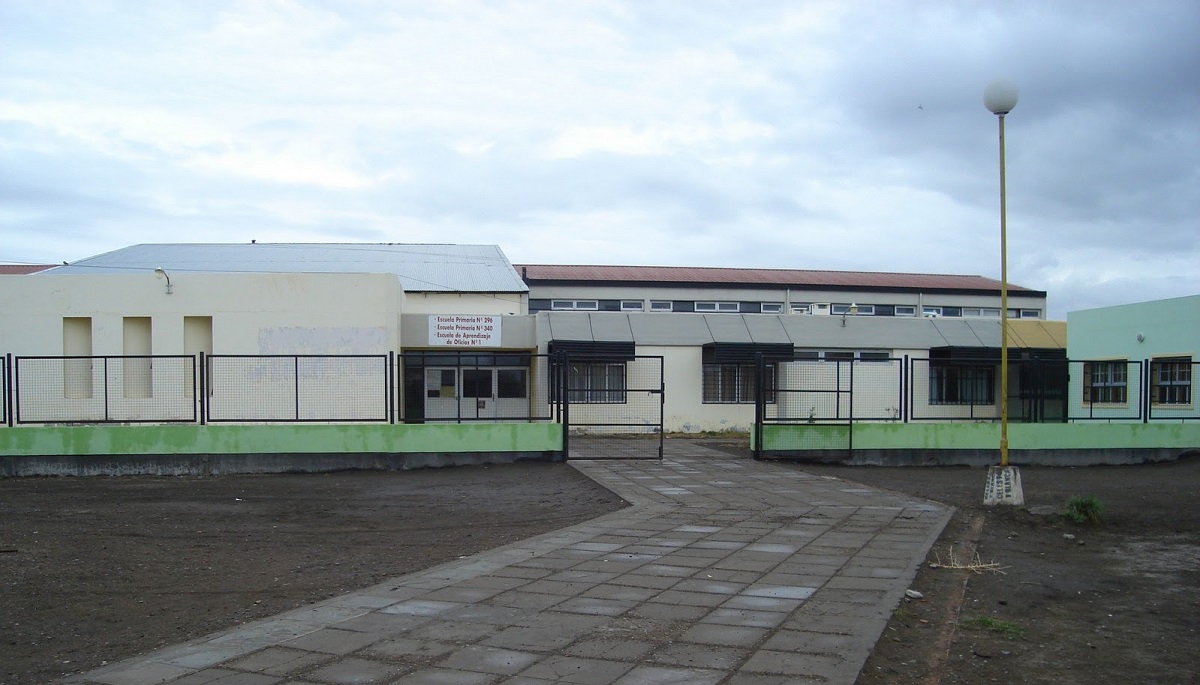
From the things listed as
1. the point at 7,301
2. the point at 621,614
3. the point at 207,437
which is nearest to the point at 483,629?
the point at 621,614

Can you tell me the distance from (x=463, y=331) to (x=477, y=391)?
8.68 meters

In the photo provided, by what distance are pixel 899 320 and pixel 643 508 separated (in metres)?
21.1

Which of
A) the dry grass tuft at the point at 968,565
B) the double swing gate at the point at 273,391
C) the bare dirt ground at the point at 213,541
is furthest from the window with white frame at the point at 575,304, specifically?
the dry grass tuft at the point at 968,565

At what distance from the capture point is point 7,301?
22.5 m

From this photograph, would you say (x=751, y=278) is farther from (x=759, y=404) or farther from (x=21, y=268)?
(x=21, y=268)

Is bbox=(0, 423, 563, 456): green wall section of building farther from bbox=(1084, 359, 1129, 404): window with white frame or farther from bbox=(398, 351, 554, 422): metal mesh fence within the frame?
bbox=(1084, 359, 1129, 404): window with white frame

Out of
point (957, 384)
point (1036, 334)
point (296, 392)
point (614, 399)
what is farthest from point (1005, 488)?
point (1036, 334)

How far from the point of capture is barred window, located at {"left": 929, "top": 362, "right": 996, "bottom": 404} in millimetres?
20656

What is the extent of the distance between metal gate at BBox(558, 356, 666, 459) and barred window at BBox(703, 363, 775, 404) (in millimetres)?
1777

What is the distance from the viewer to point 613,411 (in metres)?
25.8

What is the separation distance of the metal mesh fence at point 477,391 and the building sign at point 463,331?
5.40 meters

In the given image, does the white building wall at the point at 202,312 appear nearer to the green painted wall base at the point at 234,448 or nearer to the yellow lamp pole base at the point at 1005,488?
the green painted wall base at the point at 234,448

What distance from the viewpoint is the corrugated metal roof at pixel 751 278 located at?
4359cm

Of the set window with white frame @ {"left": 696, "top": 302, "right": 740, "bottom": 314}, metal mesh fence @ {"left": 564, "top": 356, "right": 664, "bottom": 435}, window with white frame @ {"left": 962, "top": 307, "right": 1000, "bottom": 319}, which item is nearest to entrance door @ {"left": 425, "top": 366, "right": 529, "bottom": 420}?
metal mesh fence @ {"left": 564, "top": 356, "right": 664, "bottom": 435}
